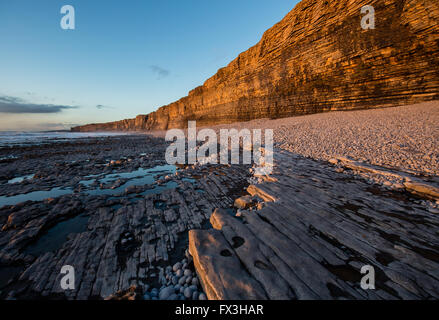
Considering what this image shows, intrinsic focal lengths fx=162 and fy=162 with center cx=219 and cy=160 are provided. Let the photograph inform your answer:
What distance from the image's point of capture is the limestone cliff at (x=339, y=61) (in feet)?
44.7

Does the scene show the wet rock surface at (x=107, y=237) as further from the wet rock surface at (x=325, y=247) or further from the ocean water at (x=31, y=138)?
the ocean water at (x=31, y=138)

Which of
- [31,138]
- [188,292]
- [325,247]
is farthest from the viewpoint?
[31,138]

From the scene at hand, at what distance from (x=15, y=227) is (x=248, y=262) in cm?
619

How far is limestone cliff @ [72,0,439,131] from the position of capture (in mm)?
13625

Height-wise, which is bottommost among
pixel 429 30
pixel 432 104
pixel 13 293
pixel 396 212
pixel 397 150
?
pixel 13 293

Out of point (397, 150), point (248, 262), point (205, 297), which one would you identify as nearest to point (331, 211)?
point (248, 262)

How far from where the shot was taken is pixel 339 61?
1806 centimetres

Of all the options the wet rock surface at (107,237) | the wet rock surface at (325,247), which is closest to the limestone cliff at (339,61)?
the wet rock surface at (325,247)

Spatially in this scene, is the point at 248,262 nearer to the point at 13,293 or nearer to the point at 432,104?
the point at 13,293

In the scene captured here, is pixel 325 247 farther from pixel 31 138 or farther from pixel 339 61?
pixel 31 138

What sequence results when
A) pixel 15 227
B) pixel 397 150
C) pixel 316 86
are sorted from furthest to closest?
pixel 316 86 → pixel 397 150 → pixel 15 227

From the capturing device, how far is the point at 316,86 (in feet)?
67.4

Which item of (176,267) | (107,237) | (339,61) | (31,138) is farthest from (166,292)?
(31,138)

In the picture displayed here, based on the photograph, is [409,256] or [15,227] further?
[15,227]
